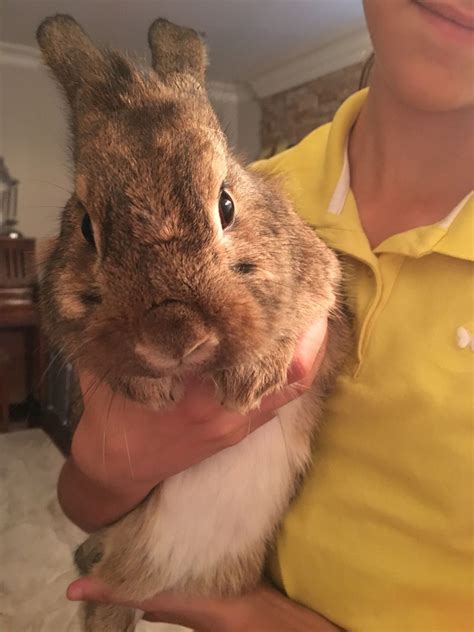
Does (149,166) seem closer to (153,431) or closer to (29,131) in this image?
(153,431)

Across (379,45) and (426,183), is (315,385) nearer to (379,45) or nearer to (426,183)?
(426,183)

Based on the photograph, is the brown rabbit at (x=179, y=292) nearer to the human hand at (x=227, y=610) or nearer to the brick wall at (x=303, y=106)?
the human hand at (x=227, y=610)

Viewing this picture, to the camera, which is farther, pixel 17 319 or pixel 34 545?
pixel 17 319

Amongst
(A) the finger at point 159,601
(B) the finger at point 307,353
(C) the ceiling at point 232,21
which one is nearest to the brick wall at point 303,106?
(C) the ceiling at point 232,21

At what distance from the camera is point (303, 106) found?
14.4 ft

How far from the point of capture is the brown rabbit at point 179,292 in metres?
0.56

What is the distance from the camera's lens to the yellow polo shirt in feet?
2.39

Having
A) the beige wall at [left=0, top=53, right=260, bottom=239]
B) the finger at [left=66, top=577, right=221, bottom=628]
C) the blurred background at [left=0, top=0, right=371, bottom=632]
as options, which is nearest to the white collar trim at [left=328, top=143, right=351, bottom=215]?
the finger at [left=66, top=577, right=221, bottom=628]

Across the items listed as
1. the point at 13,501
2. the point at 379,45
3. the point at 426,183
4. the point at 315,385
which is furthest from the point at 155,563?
the point at 13,501

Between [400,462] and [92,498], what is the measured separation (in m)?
0.48

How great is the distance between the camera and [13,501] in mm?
2375

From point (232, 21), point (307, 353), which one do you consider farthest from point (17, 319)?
point (307, 353)

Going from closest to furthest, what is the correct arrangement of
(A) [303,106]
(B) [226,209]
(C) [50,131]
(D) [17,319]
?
(B) [226,209] < (D) [17,319] < (C) [50,131] < (A) [303,106]

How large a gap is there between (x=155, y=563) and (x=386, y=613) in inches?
13.7
